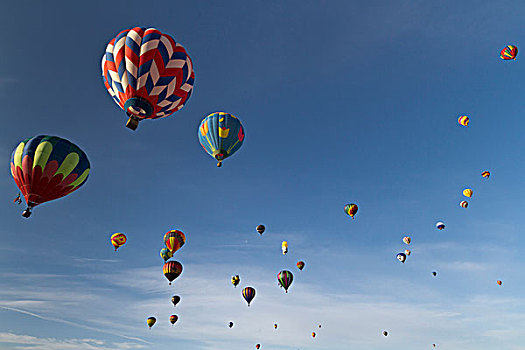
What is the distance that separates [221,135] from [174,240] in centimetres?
2083

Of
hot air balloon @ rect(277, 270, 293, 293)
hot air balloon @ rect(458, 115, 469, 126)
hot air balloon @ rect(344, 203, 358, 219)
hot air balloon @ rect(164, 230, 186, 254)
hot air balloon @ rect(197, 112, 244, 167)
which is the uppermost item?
hot air balloon @ rect(458, 115, 469, 126)

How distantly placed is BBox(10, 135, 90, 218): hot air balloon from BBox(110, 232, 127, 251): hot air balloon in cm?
2524

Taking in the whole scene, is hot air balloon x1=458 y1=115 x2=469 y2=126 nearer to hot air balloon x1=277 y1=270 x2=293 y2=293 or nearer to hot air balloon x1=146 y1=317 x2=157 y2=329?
hot air balloon x1=277 y1=270 x2=293 y2=293

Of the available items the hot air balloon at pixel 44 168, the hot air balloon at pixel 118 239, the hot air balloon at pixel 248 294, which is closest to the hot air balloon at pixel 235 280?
→ the hot air balloon at pixel 248 294

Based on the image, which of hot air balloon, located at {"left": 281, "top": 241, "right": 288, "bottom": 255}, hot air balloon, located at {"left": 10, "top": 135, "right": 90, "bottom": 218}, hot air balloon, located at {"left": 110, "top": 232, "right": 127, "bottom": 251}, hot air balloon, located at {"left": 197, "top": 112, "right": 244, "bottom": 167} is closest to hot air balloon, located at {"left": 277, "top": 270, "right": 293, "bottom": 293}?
hot air balloon, located at {"left": 281, "top": 241, "right": 288, "bottom": 255}

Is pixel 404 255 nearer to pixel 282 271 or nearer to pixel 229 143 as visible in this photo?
pixel 282 271

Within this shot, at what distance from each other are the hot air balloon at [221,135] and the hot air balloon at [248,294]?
95.8ft

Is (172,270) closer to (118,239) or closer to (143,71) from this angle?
(118,239)

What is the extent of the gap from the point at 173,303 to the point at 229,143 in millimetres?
30781

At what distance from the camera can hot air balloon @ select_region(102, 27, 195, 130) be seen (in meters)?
19.5

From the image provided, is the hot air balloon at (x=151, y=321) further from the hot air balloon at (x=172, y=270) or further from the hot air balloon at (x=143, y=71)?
the hot air balloon at (x=143, y=71)

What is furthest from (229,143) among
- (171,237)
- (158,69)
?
(171,237)

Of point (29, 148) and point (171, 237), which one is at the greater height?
point (171, 237)

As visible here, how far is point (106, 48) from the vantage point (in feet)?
67.7
